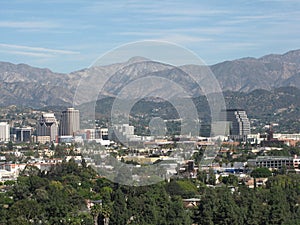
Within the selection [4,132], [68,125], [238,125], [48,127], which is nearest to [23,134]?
[4,132]

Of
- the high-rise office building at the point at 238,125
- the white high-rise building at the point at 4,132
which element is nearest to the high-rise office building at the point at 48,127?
the white high-rise building at the point at 4,132

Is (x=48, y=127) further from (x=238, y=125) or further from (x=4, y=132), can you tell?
(x=238, y=125)

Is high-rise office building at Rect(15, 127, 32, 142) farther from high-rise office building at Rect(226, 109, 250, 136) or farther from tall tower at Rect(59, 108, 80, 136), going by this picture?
high-rise office building at Rect(226, 109, 250, 136)

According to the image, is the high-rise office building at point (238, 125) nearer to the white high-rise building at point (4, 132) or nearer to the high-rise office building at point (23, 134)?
the high-rise office building at point (23, 134)

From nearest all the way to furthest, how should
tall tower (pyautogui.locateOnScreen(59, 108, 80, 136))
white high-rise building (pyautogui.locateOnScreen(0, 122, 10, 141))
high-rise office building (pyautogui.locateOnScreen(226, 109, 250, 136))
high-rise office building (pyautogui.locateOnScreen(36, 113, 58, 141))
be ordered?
tall tower (pyautogui.locateOnScreen(59, 108, 80, 136)) → high-rise office building (pyautogui.locateOnScreen(226, 109, 250, 136)) → high-rise office building (pyautogui.locateOnScreen(36, 113, 58, 141)) → white high-rise building (pyautogui.locateOnScreen(0, 122, 10, 141))

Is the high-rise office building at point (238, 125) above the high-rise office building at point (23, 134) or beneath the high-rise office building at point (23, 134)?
above

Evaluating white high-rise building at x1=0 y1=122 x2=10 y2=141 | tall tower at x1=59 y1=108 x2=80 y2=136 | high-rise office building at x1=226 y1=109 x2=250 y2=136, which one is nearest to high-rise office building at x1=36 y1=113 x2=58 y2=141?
tall tower at x1=59 y1=108 x2=80 y2=136

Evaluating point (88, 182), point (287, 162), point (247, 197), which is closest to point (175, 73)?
point (88, 182)

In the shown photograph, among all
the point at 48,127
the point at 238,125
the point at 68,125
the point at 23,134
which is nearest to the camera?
the point at 68,125

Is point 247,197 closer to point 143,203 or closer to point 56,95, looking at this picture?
point 143,203
